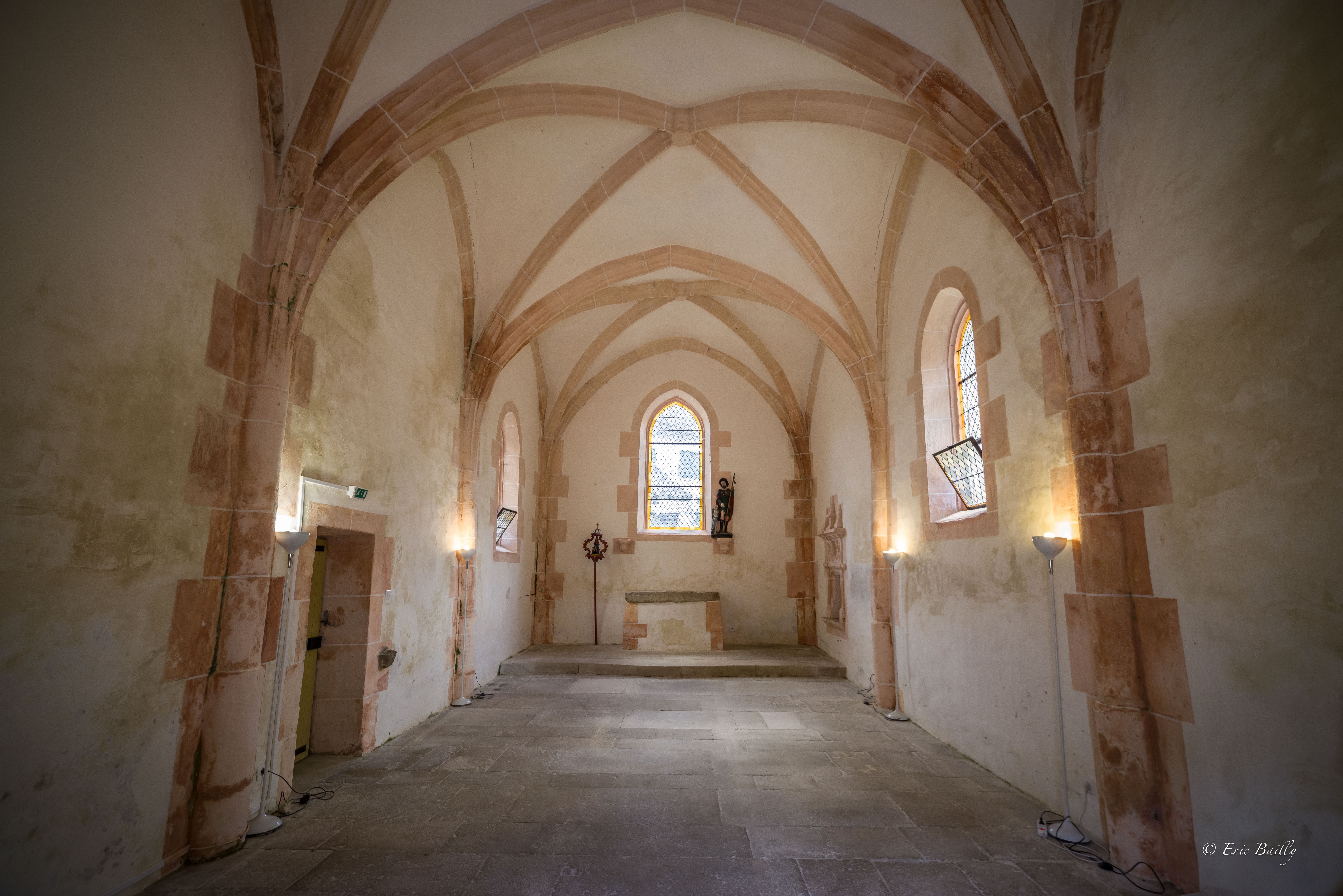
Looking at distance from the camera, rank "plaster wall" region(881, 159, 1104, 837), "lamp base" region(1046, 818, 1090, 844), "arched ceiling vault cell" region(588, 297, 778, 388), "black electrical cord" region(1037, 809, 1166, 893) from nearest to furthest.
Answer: "black electrical cord" region(1037, 809, 1166, 893) < "lamp base" region(1046, 818, 1090, 844) < "plaster wall" region(881, 159, 1104, 837) < "arched ceiling vault cell" region(588, 297, 778, 388)

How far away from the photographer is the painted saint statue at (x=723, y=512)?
10.5 meters

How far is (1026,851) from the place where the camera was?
3.26 m

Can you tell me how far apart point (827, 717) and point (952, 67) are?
5.18 m

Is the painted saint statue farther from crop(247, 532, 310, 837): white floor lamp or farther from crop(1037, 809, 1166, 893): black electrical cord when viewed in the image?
crop(247, 532, 310, 837): white floor lamp

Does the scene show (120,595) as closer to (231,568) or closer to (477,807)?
(231,568)

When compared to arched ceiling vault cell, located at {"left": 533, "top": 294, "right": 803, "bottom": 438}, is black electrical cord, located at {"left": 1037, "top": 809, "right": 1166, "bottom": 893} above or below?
below

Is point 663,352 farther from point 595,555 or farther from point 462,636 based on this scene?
point 462,636

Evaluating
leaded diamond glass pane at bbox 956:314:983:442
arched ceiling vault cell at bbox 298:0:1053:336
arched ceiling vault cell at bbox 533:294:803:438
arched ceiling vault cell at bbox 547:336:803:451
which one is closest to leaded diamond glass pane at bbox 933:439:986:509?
leaded diamond glass pane at bbox 956:314:983:442

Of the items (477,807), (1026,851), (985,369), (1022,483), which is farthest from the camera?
(985,369)

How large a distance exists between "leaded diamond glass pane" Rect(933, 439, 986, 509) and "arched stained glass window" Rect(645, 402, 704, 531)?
5752mm

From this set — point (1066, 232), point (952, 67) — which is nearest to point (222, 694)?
point (1066, 232)

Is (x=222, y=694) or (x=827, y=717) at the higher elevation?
(x=222, y=694)

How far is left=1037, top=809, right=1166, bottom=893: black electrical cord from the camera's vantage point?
2.91 m

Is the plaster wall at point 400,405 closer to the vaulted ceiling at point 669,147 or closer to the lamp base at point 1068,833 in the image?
the vaulted ceiling at point 669,147
